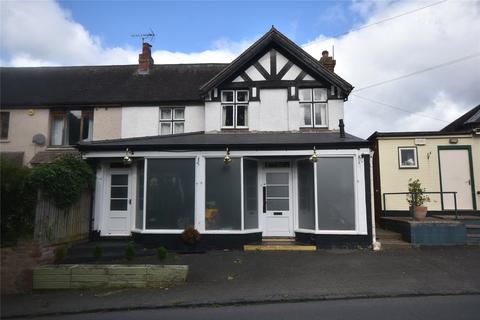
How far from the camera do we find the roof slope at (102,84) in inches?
607

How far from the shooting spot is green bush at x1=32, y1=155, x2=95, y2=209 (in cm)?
924

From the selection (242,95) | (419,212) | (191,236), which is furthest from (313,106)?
(191,236)

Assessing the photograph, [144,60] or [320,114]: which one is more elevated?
[144,60]

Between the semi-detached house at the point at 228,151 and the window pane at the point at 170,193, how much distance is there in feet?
0.11

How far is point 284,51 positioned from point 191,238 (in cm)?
801

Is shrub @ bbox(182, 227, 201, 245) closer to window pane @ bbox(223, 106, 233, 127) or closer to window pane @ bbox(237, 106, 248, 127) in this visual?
window pane @ bbox(223, 106, 233, 127)

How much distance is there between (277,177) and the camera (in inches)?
502

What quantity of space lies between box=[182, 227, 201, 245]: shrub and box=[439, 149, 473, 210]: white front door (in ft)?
32.1

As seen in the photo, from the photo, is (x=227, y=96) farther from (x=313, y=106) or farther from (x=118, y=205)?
(x=118, y=205)

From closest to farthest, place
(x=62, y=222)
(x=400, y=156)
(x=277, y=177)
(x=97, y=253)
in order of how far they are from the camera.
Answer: (x=97, y=253), (x=62, y=222), (x=277, y=177), (x=400, y=156)

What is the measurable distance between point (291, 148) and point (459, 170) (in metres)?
7.41

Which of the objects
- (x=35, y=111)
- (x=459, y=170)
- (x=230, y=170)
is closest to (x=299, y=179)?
(x=230, y=170)

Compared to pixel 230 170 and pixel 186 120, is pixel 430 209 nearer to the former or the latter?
pixel 230 170

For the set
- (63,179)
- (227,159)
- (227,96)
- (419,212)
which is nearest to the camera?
(63,179)
